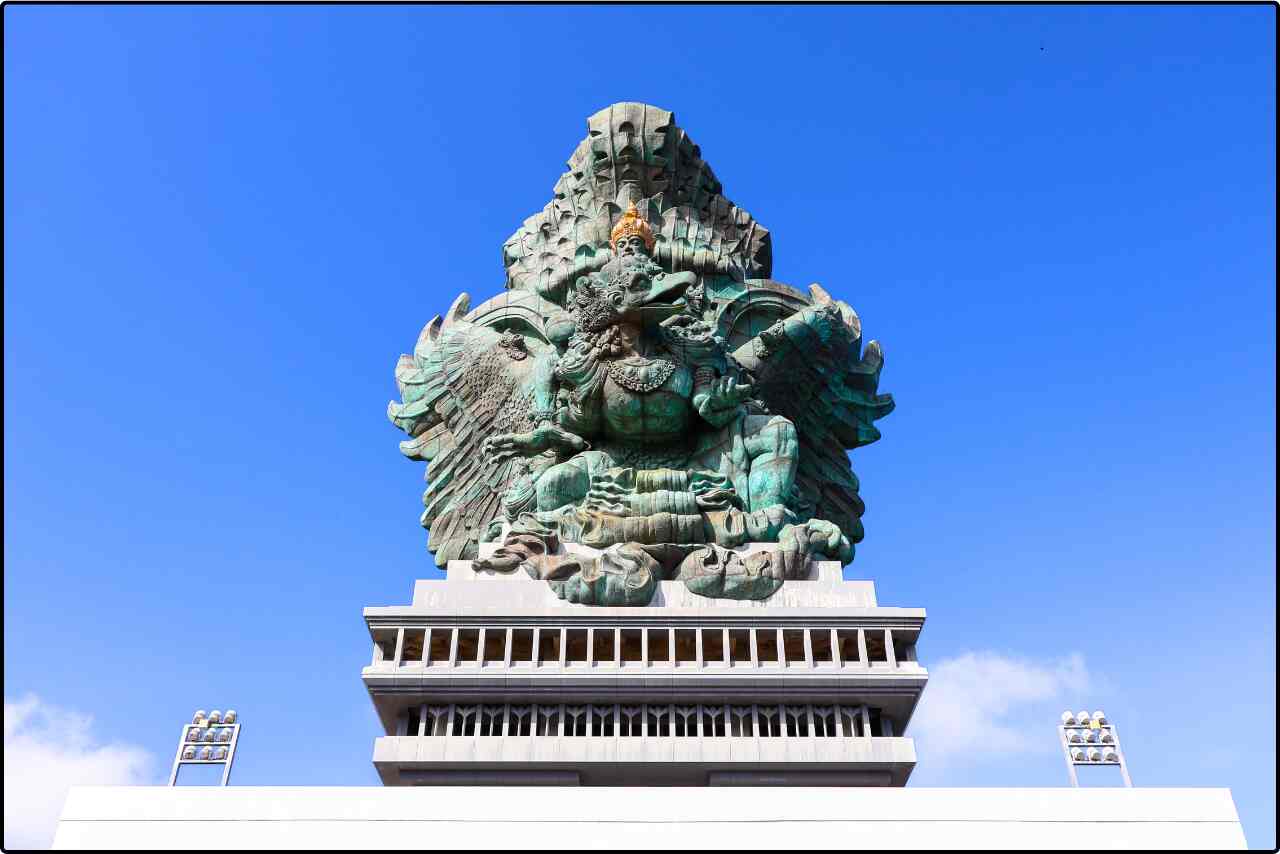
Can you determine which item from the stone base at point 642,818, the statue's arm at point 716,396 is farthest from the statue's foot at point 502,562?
the stone base at point 642,818

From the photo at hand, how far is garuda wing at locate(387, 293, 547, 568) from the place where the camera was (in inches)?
759

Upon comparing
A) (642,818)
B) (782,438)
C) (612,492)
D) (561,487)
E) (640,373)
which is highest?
(640,373)

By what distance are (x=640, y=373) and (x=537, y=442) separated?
2.27 meters

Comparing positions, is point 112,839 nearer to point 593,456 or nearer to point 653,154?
point 593,456

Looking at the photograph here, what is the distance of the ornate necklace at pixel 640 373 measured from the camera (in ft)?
56.2

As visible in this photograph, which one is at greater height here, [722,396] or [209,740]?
[722,396]

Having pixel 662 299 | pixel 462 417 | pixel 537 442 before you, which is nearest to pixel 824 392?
pixel 662 299

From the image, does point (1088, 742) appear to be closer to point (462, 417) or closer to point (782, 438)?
point (782, 438)

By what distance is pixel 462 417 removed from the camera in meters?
20.2

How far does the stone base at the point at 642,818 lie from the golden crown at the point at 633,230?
38.0ft

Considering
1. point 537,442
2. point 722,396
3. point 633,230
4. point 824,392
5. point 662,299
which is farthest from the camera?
point 824,392

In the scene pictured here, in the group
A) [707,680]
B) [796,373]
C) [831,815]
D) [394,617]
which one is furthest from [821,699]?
[796,373]

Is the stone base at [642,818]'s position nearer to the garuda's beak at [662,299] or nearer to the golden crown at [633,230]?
the garuda's beak at [662,299]

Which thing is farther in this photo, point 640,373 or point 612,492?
point 640,373
